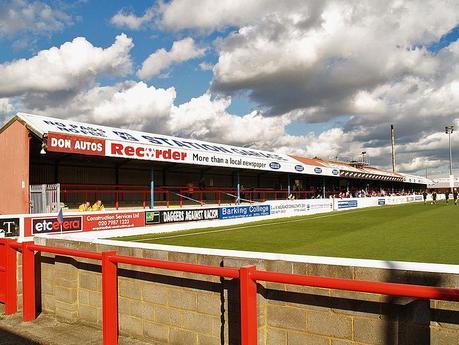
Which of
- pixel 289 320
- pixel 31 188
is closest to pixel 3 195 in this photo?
pixel 31 188

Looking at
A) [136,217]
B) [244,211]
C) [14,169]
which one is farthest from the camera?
[244,211]

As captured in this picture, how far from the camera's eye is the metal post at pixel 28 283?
6773 mm

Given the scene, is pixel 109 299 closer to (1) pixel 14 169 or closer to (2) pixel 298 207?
(1) pixel 14 169

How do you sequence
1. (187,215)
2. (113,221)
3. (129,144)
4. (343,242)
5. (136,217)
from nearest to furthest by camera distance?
(343,242) → (113,221) → (136,217) → (129,144) → (187,215)

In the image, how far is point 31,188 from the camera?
1698cm

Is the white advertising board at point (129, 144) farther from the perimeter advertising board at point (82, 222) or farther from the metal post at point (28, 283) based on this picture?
the metal post at point (28, 283)

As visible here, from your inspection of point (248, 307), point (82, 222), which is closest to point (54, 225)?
point (82, 222)

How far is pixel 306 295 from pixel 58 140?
14.6 metres

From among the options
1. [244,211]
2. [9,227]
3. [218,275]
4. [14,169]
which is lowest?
[244,211]

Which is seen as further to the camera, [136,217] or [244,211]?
[244,211]

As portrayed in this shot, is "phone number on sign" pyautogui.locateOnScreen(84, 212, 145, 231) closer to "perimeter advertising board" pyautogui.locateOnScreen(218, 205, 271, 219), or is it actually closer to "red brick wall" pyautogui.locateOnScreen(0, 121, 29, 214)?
"red brick wall" pyautogui.locateOnScreen(0, 121, 29, 214)

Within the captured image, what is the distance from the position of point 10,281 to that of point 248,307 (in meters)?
5.04

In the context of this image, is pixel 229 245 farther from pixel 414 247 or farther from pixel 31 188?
pixel 31 188

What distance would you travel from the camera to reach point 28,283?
22.4 feet
